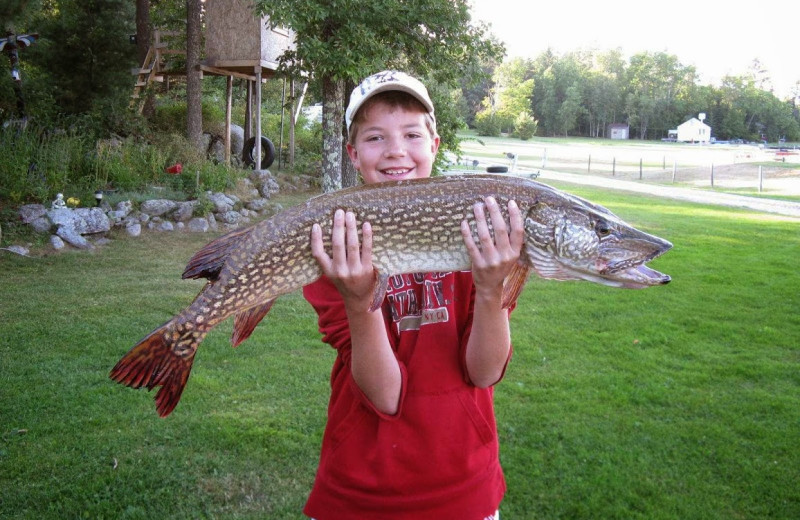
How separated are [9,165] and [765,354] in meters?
12.7

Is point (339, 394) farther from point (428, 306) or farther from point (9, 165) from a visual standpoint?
point (9, 165)

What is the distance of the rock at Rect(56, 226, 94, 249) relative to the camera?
10.8m

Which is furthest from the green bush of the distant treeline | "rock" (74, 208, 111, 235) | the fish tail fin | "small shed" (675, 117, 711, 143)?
the fish tail fin

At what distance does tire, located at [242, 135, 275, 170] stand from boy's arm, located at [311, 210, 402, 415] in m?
18.3

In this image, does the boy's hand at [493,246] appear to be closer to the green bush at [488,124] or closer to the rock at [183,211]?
the rock at [183,211]

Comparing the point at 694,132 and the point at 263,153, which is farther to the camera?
the point at 694,132

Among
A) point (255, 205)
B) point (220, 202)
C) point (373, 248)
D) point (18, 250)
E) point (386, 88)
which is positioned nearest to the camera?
point (373, 248)

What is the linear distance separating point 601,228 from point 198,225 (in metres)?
11.7

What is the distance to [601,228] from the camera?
2.27 m

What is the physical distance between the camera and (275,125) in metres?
26.8

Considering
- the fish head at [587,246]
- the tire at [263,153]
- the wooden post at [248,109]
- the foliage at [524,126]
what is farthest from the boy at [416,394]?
the foliage at [524,126]

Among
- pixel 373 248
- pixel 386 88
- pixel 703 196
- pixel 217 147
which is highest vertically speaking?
pixel 217 147

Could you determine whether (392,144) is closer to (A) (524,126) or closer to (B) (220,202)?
(B) (220,202)

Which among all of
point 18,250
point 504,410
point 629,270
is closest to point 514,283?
point 629,270
